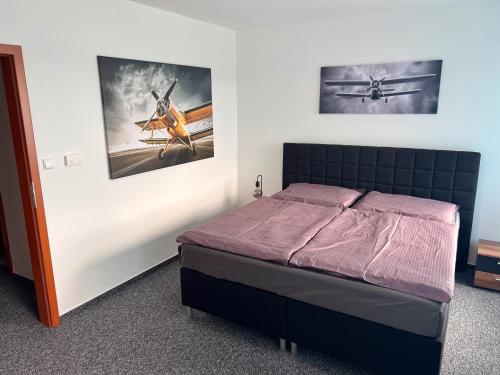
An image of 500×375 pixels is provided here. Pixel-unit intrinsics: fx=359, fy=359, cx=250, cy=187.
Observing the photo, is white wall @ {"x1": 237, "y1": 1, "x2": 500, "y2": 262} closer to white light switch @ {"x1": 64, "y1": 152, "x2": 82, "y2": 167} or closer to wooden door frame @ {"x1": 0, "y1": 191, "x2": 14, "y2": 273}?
white light switch @ {"x1": 64, "y1": 152, "x2": 82, "y2": 167}

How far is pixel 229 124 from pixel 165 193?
131cm

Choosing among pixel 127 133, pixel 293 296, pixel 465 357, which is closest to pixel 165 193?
pixel 127 133

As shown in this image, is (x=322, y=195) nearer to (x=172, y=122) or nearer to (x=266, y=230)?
(x=266, y=230)

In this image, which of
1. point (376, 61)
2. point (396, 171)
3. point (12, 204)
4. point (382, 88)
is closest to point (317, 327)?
point (396, 171)

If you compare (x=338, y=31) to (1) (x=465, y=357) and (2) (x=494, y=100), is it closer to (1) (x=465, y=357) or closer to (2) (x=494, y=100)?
(2) (x=494, y=100)

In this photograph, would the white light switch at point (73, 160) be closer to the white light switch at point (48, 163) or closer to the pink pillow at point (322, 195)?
the white light switch at point (48, 163)

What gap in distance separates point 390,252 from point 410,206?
1.04 metres

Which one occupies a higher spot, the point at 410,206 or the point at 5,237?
the point at 410,206

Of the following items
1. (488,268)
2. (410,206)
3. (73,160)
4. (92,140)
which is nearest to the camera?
(73,160)

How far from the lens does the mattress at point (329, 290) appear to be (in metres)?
1.89

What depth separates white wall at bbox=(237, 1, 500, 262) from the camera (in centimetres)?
317

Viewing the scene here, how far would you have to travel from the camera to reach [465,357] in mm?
2309

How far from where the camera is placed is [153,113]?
10.8 feet

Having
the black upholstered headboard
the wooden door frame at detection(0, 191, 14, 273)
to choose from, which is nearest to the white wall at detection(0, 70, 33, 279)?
the wooden door frame at detection(0, 191, 14, 273)
